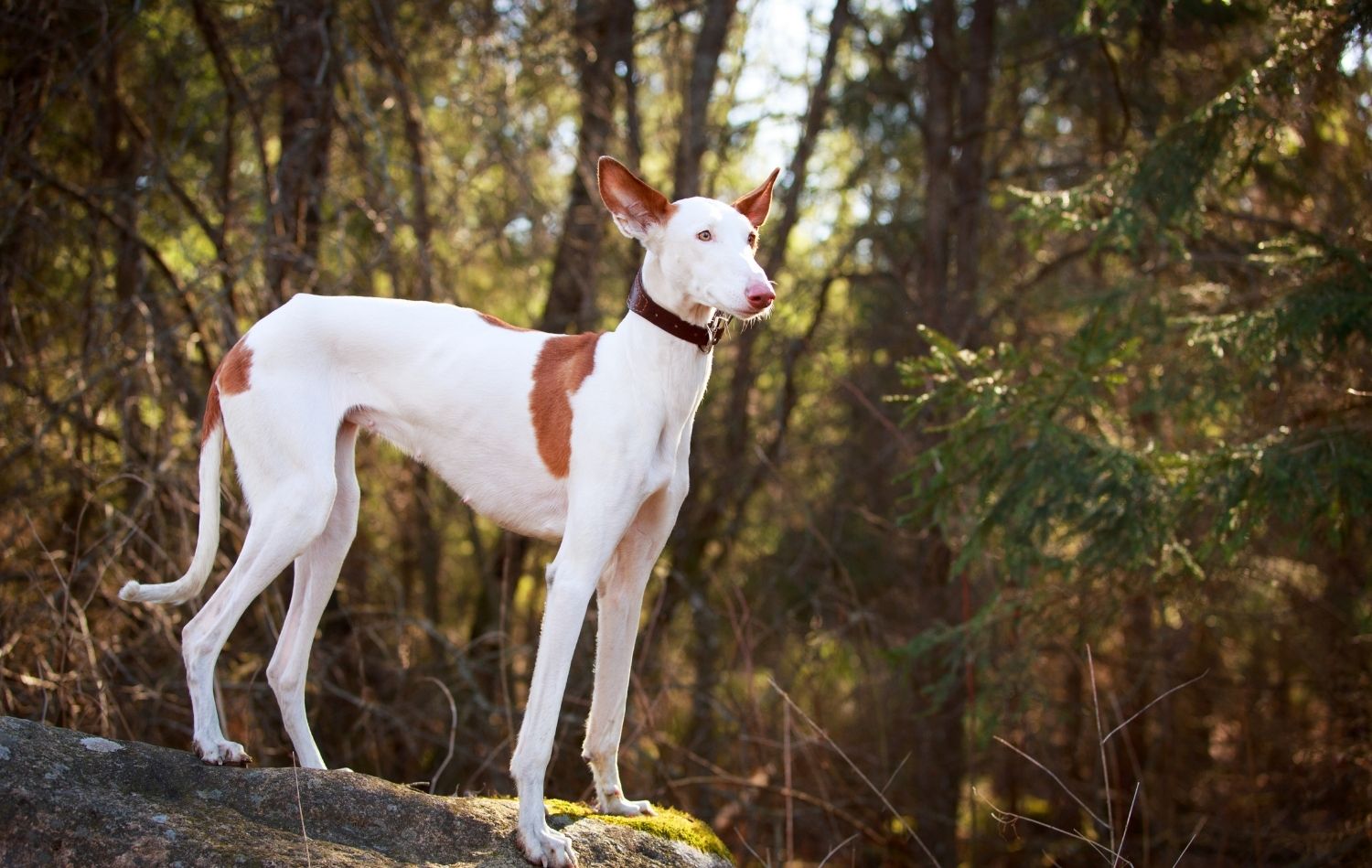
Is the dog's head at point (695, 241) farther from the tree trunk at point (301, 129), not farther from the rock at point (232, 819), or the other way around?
the tree trunk at point (301, 129)

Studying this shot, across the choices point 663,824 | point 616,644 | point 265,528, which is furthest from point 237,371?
point 663,824

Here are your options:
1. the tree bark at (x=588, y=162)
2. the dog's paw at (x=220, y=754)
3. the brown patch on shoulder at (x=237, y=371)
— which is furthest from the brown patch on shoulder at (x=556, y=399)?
the tree bark at (x=588, y=162)

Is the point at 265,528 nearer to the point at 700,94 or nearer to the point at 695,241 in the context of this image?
the point at 695,241

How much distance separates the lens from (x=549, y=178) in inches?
469

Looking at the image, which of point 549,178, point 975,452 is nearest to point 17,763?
point 975,452

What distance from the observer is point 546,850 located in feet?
11.8

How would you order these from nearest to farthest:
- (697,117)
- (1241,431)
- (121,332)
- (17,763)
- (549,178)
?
(17,763) < (1241,431) < (121,332) < (697,117) < (549,178)

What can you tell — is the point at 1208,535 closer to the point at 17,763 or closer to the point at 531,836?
the point at 531,836

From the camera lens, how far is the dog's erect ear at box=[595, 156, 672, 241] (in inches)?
155

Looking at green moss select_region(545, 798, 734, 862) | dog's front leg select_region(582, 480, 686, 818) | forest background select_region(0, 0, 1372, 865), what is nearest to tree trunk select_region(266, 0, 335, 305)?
forest background select_region(0, 0, 1372, 865)

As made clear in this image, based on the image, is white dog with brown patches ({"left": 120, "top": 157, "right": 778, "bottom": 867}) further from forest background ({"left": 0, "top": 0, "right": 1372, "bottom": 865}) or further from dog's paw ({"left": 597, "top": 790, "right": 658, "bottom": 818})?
forest background ({"left": 0, "top": 0, "right": 1372, "bottom": 865})

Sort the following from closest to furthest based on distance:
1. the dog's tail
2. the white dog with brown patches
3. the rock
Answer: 1. the rock
2. the white dog with brown patches
3. the dog's tail

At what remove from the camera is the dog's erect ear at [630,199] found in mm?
3928

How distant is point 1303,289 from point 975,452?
1828 mm
